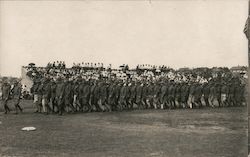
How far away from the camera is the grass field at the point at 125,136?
9227 mm

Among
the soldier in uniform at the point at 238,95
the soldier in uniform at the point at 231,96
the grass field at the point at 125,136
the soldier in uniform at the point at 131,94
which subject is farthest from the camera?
the soldier in uniform at the point at 238,95

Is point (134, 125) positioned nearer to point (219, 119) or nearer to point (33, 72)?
point (219, 119)

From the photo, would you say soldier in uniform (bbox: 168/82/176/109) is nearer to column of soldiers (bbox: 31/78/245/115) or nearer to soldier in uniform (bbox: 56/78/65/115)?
column of soldiers (bbox: 31/78/245/115)

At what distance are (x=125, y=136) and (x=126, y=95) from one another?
349 inches

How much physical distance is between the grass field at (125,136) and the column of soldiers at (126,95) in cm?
145

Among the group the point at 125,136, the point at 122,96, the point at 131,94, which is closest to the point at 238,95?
the point at 131,94

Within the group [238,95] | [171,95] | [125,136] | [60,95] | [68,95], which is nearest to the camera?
[125,136]

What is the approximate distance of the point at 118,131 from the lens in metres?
12.3

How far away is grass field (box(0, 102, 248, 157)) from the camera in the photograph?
30.3ft

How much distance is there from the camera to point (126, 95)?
66.2 feet

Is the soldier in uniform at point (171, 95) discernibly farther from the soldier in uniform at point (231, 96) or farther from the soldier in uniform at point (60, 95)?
the soldier in uniform at point (60, 95)

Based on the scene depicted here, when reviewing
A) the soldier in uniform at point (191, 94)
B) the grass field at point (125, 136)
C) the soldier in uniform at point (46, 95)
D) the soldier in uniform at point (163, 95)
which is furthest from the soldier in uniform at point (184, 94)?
the soldier in uniform at point (46, 95)

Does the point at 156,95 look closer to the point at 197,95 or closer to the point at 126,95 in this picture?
the point at 126,95

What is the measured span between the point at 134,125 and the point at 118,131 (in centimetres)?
146
